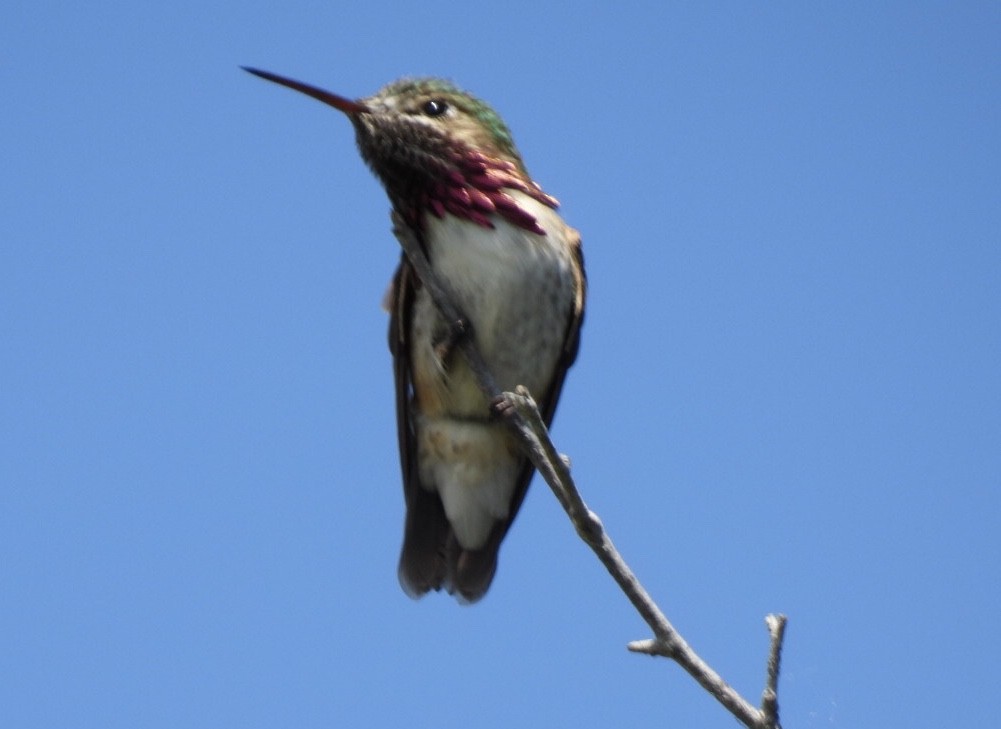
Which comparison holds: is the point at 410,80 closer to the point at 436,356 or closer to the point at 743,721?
the point at 436,356

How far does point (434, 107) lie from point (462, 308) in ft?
3.34

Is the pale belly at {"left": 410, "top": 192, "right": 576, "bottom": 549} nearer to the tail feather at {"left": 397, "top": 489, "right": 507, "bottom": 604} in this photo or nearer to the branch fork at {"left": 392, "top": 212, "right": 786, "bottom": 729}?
the tail feather at {"left": 397, "top": 489, "right": 507, "bottom": 604}

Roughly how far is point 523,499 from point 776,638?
2.77 meters

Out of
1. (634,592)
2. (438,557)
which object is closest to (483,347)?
(438,557)

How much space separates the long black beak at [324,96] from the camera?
16.8ft

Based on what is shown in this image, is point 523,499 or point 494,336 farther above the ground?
point 494,336

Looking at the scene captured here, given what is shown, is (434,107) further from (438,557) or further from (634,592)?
(634,592)

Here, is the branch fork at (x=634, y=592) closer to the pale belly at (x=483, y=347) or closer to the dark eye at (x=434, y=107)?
the pale belly at (x=483, y=347)

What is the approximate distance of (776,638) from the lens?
3.08m

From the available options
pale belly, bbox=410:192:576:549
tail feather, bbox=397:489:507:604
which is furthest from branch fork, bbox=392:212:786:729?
tail feather, bbox=397:489:507:604

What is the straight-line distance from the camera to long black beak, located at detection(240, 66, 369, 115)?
16.8 feet

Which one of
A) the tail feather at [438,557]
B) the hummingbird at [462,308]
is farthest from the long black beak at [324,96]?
the tail feather at [438,557]

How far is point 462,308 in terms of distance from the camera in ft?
16.4

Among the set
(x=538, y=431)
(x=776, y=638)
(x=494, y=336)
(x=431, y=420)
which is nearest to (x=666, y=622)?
(x=776, y=638)
